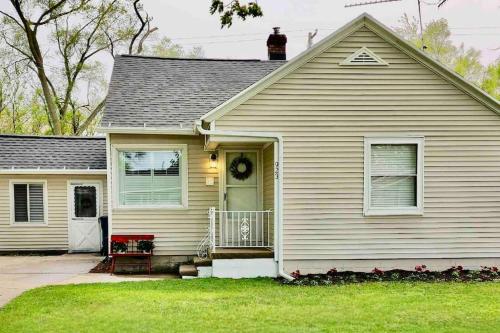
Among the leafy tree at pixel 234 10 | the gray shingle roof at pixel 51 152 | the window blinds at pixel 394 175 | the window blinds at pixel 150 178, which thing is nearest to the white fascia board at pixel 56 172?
the gray shingle roof at pixel 51 152

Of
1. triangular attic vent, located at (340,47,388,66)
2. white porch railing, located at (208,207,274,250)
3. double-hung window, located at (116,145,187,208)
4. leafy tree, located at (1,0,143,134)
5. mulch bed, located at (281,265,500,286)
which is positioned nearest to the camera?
mulch bed, located at (281,265,500,286)

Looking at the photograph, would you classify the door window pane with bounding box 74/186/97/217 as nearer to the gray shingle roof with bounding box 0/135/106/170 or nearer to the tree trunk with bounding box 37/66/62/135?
the gray shingle roof with bounding box 0/135/106/170

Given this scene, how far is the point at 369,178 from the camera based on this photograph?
32.5 feet

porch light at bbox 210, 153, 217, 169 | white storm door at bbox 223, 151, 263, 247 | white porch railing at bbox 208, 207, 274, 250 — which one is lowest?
white porch railing at bbox 208, 207, 274, 250

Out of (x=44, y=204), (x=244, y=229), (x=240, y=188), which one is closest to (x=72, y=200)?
(x=44, y=204)

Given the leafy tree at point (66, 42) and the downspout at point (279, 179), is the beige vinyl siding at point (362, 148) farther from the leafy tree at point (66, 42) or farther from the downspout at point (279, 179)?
the leafy tree at point (66, 42)

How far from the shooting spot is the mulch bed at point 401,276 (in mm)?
9398

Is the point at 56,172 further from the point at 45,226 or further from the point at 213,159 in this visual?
the point at 213,159

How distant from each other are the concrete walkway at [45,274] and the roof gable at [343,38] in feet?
12.4

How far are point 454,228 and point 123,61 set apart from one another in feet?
30.0

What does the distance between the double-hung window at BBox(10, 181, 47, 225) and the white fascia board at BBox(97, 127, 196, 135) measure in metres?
5.37

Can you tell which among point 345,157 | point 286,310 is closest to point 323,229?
point 345,157

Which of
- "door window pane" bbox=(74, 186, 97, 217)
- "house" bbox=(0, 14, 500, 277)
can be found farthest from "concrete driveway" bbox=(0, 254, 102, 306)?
"house" bbox=(0, 14, 500, 277)

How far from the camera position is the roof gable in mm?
9719
